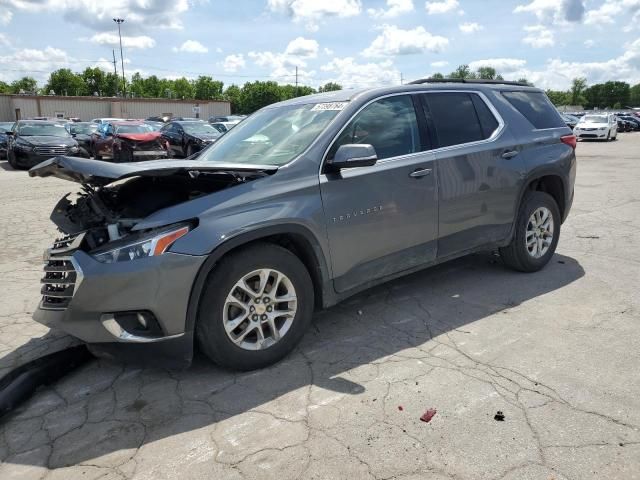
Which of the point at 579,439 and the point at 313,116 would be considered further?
the point at 313,116

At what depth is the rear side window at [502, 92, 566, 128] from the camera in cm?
521

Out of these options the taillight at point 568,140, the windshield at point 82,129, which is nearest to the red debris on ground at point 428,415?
the taillight at point 568,140

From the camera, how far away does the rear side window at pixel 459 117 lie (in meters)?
4.41

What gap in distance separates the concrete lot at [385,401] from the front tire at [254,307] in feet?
0.58

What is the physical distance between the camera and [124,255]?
2992 millimetres

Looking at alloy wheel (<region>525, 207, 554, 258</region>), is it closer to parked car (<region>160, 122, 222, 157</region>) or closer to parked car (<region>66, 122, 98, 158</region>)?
parked car (<region>160, 122, 222, 157</region>)

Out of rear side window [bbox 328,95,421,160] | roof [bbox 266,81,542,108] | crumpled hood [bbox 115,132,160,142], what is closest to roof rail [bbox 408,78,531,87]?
roof [bbox 266,81,542,108]

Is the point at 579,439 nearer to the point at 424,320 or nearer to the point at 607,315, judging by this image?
the point at 424,320

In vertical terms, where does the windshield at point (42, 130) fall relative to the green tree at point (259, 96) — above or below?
below

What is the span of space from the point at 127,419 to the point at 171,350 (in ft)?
1.46

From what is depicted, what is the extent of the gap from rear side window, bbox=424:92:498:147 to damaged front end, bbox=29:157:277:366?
1.92 metres

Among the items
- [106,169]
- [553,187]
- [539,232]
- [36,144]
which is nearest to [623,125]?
[36,144]

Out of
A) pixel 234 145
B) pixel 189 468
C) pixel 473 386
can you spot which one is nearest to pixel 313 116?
pixel 234 145

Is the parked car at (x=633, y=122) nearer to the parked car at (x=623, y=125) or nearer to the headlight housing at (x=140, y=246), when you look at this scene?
the parked car at (x=623, y=125)
